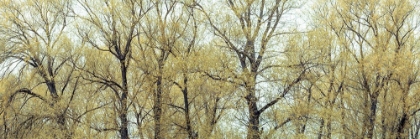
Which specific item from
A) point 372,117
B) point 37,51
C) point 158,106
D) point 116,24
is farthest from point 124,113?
point 372,117

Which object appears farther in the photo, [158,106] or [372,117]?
[372,117]

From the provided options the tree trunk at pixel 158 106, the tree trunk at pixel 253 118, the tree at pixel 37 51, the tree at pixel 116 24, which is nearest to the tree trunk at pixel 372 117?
the tree trunk at pixel 253 118

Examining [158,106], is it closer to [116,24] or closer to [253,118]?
[253,118]

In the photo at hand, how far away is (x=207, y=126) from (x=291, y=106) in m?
2.41

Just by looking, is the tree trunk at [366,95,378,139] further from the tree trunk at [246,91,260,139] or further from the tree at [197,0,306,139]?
the tree trunk at [246,91,260,139]

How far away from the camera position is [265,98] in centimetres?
1656

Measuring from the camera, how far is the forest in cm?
1630

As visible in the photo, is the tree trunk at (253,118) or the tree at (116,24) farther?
the tree at (116,24)

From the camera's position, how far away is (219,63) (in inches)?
638

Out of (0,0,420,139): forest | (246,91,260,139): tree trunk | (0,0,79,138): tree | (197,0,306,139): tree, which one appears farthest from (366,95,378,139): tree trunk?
(0,0,79,138): tree

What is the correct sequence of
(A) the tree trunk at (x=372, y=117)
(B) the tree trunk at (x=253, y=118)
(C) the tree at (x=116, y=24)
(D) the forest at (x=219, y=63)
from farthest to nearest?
1. (A) the tree trunk at (x=372, y=117)
2. (C) the tree at (x=116, y=24)
3. (D) the forest at (x=219, y=63)
4. (B) the tree trunk at (x=253, y=118)

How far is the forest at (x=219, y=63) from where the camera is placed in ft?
53.5

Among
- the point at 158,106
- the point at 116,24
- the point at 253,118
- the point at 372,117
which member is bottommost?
the point at 253,118

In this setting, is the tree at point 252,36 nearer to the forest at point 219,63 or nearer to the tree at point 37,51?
the forest at point 219,63
